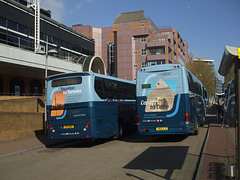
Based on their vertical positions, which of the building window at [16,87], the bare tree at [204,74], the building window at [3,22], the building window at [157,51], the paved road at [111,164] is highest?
the building window at [157,51]

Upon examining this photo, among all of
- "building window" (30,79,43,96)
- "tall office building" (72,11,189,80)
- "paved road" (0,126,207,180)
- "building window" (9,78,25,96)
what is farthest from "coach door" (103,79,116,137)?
"tall office building" (72,11,189,80)

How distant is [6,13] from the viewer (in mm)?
25781

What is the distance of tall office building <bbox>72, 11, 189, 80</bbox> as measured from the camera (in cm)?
6250

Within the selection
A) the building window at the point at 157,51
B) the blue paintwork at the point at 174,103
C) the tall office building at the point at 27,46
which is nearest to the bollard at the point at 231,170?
the blue paintwork at the point at 174,103

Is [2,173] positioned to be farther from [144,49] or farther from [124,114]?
[144,49]

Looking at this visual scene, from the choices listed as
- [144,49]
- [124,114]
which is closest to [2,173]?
[124,114]

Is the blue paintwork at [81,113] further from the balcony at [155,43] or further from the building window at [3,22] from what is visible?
the balcony at [155,43]

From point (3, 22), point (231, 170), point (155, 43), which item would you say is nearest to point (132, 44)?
point (155, 43)

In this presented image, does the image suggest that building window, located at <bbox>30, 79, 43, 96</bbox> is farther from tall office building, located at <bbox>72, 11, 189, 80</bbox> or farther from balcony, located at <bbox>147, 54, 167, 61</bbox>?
balcony, located at <bbox>147, 54, 167, 61</bbox>

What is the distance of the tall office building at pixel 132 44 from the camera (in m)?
62.5

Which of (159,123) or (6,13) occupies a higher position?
(6,13)

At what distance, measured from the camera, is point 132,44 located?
66562 mm

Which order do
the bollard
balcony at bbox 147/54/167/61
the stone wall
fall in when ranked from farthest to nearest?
balcony at bbox 147/54/167/61
the stone wall
the bollard

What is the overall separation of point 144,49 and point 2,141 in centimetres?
5371
